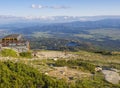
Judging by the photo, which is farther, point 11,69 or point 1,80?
point 11,69

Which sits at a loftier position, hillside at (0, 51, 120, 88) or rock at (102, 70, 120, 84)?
hillside at (0, 51, 120, 88)

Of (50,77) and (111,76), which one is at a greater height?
(50,77)

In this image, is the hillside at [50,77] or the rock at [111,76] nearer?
the hillside at [50,77]

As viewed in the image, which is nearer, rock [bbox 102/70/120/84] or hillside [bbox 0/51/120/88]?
hillside [bbox 0/51/120/88]

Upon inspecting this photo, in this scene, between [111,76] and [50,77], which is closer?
[50,77]

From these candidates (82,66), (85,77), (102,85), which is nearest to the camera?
(102,85)

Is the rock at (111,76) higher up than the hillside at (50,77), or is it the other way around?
the hillside at (50,77)

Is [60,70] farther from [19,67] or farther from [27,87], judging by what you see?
[27,87]

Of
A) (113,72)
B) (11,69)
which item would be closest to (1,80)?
(11,69)
